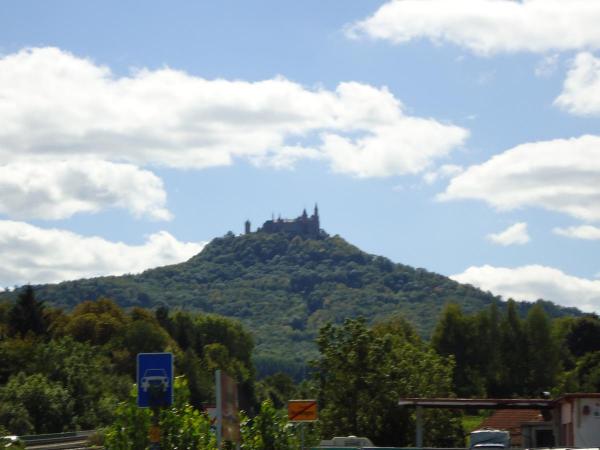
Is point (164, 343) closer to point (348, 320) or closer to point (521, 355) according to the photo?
point (521, 355)

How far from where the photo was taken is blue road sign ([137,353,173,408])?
18328 mm

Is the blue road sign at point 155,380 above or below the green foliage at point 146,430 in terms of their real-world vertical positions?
above

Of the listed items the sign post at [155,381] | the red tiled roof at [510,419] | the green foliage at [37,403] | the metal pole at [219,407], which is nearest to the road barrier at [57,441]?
the green foliage at [37,403]

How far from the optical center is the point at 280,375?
191500 mm

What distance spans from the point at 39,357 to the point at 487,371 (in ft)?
184

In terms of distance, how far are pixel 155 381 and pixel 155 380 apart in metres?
0.01

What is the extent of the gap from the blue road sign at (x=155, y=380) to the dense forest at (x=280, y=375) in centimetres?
576

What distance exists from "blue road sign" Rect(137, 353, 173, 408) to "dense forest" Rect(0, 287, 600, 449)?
18.9 feet

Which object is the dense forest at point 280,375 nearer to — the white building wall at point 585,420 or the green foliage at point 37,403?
the green foliage at point 37,403

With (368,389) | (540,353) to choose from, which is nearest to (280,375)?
(540,353)

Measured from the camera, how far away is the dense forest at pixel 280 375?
56.2m

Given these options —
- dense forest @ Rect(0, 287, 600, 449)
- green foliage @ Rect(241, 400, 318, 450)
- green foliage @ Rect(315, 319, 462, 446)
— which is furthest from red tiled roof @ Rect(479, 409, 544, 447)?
green foliage @ Rect(241, 400, 318, 450)

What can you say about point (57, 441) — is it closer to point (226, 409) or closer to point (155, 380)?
point (226, 409)

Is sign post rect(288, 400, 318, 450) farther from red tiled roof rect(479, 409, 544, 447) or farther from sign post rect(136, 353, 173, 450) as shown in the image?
red tiled roof rect(479, 409, 544, 447)
